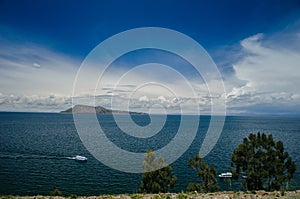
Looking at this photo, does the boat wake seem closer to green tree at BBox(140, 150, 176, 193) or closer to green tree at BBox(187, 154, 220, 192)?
green tree at BBox(140, 150, 176, 193)

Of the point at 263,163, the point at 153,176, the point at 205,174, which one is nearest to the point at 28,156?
the point at 153,176

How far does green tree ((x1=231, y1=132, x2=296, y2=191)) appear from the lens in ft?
101

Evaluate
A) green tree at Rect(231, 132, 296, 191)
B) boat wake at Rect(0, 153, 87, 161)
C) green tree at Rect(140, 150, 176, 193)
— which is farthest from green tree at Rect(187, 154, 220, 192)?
boat wake at Rect(0, 153, 87, 161)

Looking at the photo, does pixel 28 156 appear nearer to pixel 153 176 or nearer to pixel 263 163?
pixel 153 176

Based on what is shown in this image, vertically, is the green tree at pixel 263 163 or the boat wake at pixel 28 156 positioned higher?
the green tree at pixel 263 163

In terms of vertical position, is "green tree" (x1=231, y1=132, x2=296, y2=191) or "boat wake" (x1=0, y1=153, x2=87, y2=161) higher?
"green tree" (x1=231, y1=132, x2=296, y2=191)

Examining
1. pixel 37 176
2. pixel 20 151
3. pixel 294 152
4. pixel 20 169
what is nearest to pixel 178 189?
pixel 37 176

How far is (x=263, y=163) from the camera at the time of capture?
3128cm

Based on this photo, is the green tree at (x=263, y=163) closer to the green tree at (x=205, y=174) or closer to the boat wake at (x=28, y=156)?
the green tree at (x=205, y=174)

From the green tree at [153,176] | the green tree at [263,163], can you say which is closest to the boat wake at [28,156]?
the green tree at [153,176]

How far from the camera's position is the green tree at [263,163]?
3083 cm

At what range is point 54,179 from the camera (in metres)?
50.5

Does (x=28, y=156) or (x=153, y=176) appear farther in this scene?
(x=28, y=156)

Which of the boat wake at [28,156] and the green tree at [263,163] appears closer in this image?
the green tree at [263,163]
